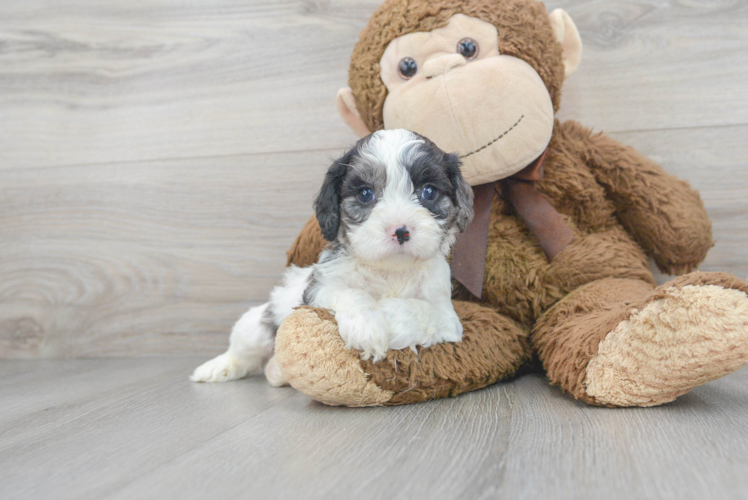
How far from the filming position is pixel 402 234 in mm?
1269

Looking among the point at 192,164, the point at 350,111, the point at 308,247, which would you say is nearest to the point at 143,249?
the point at 192,164

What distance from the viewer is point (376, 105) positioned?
171cm

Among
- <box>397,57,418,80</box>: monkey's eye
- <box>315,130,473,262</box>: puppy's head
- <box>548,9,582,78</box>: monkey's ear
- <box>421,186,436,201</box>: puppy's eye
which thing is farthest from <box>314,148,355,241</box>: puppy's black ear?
<box>548,9,582,78</box>: monkey's ear

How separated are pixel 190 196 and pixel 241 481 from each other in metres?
1.62

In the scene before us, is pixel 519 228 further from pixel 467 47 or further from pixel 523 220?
pixel 467 47

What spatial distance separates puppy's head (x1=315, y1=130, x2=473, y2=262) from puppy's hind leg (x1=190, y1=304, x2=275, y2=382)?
443 mm

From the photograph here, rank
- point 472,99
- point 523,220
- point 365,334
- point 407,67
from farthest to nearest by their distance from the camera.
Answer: point 523,220 < point 407,67 < point 472,99 < point 365,334

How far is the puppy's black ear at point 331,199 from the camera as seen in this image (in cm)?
141

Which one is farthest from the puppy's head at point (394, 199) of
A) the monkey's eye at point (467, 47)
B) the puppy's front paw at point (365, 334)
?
the monkey's eye at point (467, 47)

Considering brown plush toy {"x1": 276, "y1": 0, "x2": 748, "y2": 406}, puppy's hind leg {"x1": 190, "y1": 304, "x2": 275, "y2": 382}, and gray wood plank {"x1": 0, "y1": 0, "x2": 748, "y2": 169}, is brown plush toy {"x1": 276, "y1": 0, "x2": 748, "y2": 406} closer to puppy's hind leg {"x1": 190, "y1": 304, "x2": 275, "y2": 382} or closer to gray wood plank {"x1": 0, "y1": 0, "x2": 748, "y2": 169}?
puppy's hind leg {"x1": 190, "y1": 304, "x2": 275, "y2": 382}

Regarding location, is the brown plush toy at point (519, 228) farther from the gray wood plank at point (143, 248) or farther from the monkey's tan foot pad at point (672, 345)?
the gray wood plank at point (143, 248)

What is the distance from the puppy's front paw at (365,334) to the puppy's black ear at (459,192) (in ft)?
1.09

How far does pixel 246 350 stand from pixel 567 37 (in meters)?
1.40

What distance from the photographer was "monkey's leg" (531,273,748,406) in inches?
44.6
